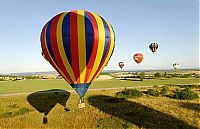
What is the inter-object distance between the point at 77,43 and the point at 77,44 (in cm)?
8

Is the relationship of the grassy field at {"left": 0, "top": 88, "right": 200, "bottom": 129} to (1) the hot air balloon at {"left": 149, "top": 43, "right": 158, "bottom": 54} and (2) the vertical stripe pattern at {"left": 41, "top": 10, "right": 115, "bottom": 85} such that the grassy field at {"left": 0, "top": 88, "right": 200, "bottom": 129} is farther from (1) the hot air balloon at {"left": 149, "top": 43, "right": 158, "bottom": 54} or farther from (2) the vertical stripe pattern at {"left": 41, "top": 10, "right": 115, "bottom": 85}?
(1) the hot air balloon at {"left": 149, "top": 43, "right": 158, "bottom": 54}

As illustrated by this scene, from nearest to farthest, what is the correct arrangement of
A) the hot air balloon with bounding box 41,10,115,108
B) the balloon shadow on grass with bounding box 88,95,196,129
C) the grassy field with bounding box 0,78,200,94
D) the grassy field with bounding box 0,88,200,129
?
the hot air balloon with bounding box 41,10,115,108 → the balloon shadow on grass with bounding box 88,95,196,129 → the grassy field with bounding box 0,88,200,129 → the grassy field with bounding box 0,78,200,94

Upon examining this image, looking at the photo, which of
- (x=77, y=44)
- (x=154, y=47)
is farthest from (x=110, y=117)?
(x=154, y=47)

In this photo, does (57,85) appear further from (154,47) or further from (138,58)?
(154,47)

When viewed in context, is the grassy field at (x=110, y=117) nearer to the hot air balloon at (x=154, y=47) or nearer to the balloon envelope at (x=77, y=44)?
the balloon envelope at (x=77, y=44)

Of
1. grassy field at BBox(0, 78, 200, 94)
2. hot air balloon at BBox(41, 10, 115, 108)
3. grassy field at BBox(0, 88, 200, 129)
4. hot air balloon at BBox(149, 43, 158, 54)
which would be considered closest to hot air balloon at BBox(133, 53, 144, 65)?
grassy field at BBox(0, 78, 200, 94)

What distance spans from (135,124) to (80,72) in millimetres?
7072

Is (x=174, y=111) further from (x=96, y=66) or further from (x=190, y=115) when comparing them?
(x=96, y=66)

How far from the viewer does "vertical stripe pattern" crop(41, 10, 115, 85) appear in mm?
18438

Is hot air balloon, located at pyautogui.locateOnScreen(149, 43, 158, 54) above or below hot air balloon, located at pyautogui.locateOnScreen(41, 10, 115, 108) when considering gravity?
above

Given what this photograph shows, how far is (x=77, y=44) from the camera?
1842 centimetres

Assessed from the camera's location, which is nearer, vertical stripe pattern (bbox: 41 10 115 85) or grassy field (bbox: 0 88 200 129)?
vertical stripe pattern (bbox: 41 10 115 85)

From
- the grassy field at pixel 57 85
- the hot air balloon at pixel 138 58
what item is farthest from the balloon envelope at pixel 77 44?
the hot air balloon at pixel 138 58

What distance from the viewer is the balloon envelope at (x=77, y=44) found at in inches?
727
